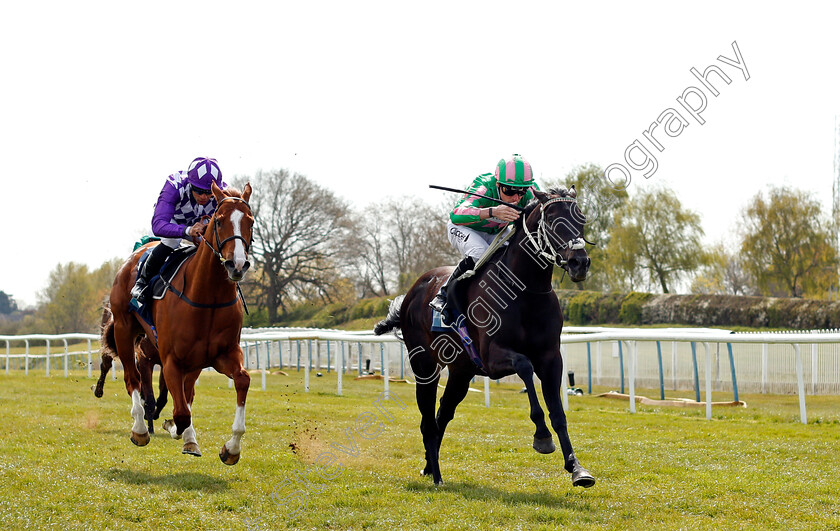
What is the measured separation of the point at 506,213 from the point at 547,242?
0.74 meters

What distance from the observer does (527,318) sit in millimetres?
5285

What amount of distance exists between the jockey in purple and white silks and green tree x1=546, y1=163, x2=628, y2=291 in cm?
2179

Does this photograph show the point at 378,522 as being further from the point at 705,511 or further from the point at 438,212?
the point at 438,212

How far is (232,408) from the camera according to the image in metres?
10.8

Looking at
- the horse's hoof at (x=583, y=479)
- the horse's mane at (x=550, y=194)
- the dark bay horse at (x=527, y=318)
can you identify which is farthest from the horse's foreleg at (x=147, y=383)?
the horse's hoof at (x=583, y=479)

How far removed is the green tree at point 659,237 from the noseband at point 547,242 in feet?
105

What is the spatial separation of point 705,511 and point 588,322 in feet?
89.2

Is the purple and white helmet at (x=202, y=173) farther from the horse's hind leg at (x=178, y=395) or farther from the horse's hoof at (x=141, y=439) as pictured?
the horse's hoof at (x=141, y=439)

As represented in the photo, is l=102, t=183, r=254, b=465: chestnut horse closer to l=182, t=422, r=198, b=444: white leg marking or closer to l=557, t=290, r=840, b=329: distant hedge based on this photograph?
l=182, t=422, r=198, b=444: white leg marking

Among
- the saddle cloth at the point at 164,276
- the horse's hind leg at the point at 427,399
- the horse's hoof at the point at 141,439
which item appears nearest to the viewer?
the horse's hind leg at the point at 427,399

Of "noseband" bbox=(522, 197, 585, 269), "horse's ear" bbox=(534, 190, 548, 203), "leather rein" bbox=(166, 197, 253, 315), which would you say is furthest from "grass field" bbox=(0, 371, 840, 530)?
"horse's ear" bbox=(534, 190, 548, 203)

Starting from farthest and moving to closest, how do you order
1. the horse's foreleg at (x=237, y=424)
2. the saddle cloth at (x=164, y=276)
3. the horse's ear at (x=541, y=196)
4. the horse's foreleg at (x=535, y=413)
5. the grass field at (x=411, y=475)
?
1. the saddle cloth at (x=164, y=276)
2. the horse's foreleg at (x=237, y=424)
3. the horse's ear at (x=541, y=196)
4. the horse's foreleg at (x=535, y=413)
5. the grass field at (x=411, y=475)

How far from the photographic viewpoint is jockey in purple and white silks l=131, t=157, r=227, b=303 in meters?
6.42

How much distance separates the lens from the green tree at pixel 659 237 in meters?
35.8
